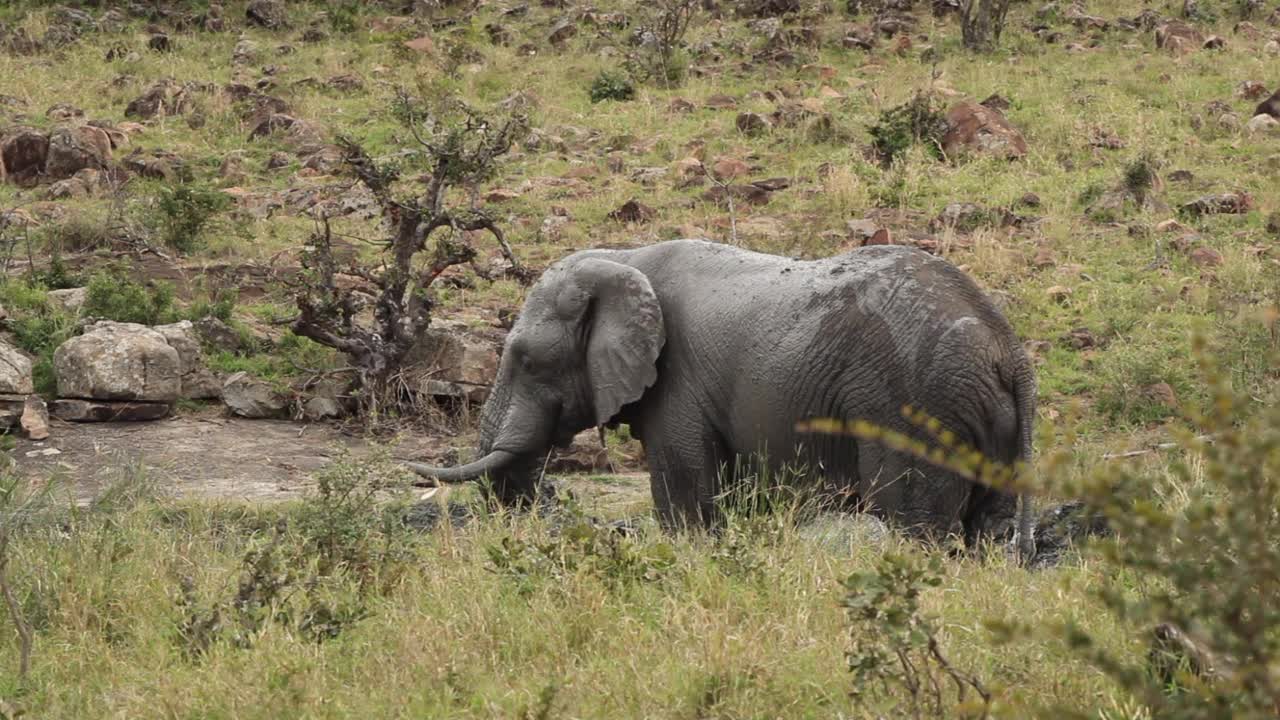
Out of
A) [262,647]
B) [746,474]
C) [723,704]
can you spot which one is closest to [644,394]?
[746,474]

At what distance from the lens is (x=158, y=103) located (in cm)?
2006

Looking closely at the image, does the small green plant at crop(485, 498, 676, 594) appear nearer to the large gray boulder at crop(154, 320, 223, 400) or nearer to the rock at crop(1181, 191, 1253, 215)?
the large gray boulder at crop(154, 320, 223, 400)

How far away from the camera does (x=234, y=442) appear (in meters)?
11.8

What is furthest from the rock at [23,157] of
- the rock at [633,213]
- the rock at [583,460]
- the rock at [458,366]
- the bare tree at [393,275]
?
the rock at [583,460]

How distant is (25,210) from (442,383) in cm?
613

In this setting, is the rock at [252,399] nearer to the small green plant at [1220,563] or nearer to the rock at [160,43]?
the small green plant at [1220,563]

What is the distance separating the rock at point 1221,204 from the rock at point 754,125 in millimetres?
4990

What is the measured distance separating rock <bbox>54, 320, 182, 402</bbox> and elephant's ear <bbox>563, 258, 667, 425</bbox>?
5.41 meters

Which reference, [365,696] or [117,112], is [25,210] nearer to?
[117,112]

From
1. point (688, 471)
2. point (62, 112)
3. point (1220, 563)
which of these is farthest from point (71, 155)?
point (1220, 563)

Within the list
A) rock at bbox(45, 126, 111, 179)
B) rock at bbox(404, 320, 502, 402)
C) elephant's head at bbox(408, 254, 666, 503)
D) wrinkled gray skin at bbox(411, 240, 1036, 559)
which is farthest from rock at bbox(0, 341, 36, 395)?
rock at bbox(45, 126, 111, 179)

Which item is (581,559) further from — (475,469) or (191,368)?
(191,368)

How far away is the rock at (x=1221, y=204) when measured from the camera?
14.7m

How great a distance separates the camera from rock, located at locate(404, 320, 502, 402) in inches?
491
